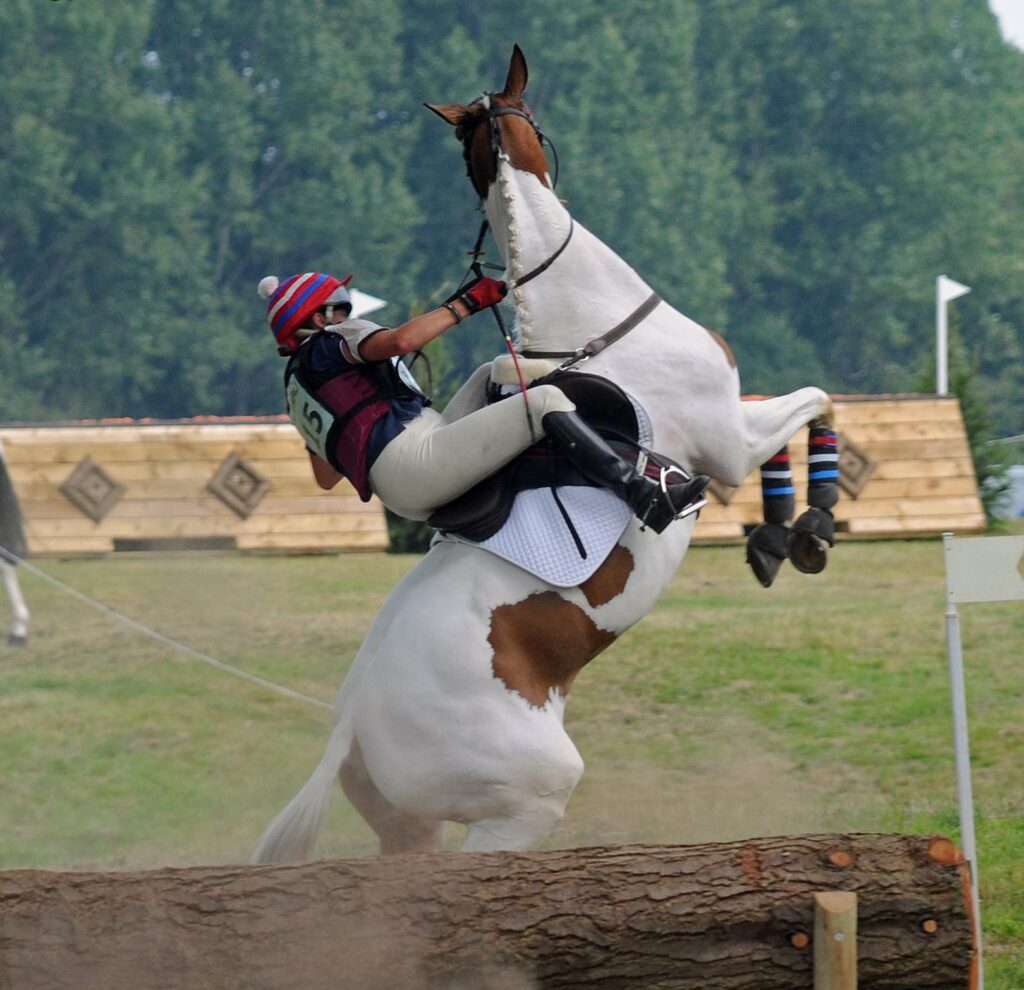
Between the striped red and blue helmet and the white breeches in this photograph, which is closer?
the white breeches

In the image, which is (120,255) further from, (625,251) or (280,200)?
(625,251)

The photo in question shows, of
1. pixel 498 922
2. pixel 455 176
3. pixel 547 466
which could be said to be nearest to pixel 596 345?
pixel 547 466

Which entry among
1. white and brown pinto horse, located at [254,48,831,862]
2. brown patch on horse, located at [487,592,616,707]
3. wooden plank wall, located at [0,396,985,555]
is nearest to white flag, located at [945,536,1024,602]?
white and brown pinto horse, located at [254,48,831,862]

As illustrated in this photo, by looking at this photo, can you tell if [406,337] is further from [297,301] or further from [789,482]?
[789,482]

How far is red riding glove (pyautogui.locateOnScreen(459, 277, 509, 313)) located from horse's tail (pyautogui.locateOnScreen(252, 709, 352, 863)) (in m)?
1.19

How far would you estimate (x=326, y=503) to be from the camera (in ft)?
46.3

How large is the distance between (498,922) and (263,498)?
995 cm

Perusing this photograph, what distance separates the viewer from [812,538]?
5262 millimetres

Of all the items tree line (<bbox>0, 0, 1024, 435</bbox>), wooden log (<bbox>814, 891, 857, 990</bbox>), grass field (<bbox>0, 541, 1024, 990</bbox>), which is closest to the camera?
wooden log (<bbox>814, 891, 857, 990</bbox>)

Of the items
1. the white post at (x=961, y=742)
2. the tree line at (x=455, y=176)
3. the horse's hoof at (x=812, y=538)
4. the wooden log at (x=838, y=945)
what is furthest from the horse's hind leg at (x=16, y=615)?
the tree line at (x=455, y=176)

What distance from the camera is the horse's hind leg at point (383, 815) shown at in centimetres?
492

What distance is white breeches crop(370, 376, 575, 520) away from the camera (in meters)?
4.69

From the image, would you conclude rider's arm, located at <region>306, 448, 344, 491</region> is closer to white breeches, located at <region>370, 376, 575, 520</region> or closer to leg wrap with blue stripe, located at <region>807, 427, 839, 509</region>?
white breeches, located at <region>370, 376, 575, 520</region>

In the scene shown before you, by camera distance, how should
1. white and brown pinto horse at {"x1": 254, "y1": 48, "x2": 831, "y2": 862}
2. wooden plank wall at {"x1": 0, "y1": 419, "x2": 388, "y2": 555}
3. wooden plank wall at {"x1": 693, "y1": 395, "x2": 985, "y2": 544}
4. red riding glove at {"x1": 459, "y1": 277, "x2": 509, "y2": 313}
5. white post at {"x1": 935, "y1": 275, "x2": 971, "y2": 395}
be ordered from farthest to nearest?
white post at {"x1": 935, "y1": 275, "x2": 971, "y2": 395} → wooden plank wall at {"x1": 693, "y1": 395, "x2": 985, "y2": 544} → wooden plank wall at {"x1": 0, "y1": 419, "x2": 388, "y2": 555} → red riding glove at {"x1": 459, "y1": 277, "x2": 509, "y2": 313} → white and brown pinto horse at {"x1": 254, "y1": 48, "x2": 831, "y2": 862}
